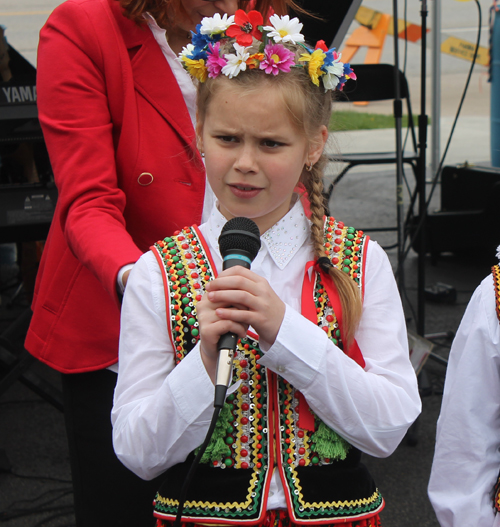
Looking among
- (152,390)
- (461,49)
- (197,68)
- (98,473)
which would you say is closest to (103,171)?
(197,68)

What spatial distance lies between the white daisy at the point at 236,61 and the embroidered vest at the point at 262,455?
40 cm

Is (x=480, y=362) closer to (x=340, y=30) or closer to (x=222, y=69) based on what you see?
(x=222, y=69)

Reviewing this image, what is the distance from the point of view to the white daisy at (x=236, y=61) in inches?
50.2

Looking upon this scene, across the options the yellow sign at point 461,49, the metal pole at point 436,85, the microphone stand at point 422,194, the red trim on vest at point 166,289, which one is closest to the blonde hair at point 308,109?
the red trim on vest at point 166,289

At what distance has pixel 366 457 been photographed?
3207 millimetres

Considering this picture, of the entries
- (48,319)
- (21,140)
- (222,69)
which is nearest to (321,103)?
(222,69)

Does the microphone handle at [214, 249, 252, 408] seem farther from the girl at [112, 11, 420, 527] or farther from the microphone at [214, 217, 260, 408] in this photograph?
the girl at [112, 11, 420, 527]

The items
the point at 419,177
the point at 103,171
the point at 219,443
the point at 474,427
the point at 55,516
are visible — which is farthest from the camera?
the point at 419,177

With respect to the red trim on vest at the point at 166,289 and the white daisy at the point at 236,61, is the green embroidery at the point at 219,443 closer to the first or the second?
the red trim on vest at the point at 166,289

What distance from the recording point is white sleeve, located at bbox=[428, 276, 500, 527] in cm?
138

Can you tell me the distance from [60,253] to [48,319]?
16 centimetres

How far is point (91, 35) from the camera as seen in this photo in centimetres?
155

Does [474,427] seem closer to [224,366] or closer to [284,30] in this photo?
[224,366]

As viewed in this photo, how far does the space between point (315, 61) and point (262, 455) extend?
2.44 feet
